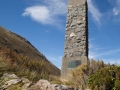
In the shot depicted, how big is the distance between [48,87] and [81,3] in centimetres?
849

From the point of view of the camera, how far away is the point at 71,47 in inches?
448

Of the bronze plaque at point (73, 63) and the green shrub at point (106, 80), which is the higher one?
the bronze plaque at point (73, 63)

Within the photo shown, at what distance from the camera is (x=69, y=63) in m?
10.9

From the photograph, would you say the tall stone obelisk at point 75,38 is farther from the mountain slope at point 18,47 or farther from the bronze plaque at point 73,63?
the mountain slope at point 18,47

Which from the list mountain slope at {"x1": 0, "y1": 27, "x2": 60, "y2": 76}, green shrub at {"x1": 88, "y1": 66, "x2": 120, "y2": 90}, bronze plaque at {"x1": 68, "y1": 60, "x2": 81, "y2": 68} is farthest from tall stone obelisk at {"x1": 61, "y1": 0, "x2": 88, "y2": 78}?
mountain slope at {"x1": 0, "y1": 27, "x2": 60, "y2": 76}

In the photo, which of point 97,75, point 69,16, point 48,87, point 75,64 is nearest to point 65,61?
point 75,64

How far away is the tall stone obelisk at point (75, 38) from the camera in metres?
10.9

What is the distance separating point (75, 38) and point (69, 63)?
1.67 metres

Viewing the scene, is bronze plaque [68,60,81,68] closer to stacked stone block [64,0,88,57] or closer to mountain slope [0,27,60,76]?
stacked stone block [64,0,88,57]

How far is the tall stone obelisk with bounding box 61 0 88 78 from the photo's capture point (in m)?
10.9

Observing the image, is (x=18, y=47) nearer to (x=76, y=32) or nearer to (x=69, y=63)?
(x=76, y=32)

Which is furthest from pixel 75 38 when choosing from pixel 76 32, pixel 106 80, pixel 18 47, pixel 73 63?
pixel 18 47

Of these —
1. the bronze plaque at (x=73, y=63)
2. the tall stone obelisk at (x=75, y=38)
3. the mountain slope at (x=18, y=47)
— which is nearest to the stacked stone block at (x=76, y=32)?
the tall stone obelisk at (x=75, y=38)

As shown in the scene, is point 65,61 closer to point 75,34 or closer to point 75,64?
point 75,64
